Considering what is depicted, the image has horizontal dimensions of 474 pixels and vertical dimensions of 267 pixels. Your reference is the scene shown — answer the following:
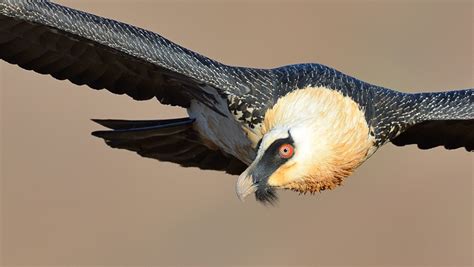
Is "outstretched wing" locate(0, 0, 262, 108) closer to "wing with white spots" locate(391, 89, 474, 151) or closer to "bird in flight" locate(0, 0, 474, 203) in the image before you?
"bird in flight" locate(0, 0, 474, 203)

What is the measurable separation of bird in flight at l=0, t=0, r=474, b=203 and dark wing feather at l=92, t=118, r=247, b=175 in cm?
1

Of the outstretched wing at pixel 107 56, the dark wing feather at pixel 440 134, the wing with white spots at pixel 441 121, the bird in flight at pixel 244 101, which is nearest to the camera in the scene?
the bird in flight at pixel 244 101

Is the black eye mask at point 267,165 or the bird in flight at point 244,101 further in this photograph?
the bird in flight at point 244,101

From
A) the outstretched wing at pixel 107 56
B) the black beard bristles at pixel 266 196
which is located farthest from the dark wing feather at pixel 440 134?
the black beard bristles at pixel 266 196

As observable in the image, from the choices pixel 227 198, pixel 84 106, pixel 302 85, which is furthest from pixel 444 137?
pixel 84 106

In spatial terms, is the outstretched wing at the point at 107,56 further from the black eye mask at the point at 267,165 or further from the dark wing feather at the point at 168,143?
the black eye mask at the point at 267,165

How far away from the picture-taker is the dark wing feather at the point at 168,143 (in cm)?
1488

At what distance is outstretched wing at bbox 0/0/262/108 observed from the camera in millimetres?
13469

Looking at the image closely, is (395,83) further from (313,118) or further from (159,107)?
(313,118)

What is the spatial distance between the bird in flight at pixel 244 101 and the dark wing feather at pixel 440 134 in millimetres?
11

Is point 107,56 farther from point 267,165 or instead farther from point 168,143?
point 267,165

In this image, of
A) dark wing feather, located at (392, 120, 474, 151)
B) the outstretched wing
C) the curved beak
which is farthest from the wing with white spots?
the curved beak

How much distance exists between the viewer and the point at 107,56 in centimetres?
1435

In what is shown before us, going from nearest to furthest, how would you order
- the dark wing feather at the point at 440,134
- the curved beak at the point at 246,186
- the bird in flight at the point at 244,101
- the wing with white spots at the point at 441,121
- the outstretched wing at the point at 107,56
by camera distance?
the curved beak at the point at 246,186, the bird in flight at the point at 244,101, the outstretched wing at the point at 107,56, the wing with white spots at the point at 441,121, the dark wing feather at the point at 440,134
